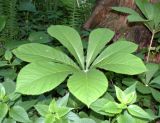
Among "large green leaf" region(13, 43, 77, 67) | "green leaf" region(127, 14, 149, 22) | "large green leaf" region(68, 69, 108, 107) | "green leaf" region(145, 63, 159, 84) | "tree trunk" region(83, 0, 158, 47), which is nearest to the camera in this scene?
"large green leaf" region(68, 69, 108, 107)

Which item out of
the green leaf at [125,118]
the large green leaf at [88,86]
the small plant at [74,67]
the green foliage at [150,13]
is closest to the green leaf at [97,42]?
the small plant at [74,67]

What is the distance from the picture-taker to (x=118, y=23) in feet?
6.93

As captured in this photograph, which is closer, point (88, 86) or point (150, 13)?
point (88, 86)

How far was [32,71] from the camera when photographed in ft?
3.65

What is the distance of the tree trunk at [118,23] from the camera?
→ 2057 mm

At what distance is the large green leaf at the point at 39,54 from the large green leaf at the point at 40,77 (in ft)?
0.23

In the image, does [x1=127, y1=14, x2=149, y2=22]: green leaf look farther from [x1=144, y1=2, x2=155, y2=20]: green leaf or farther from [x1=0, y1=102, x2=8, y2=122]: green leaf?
[x1=0, y1=102, x2=8, y2=122]: green leaf

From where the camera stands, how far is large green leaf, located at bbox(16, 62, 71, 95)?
106 centimetres

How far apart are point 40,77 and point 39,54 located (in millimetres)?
154

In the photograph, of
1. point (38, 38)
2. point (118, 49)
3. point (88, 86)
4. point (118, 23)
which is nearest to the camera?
point (88, 86)

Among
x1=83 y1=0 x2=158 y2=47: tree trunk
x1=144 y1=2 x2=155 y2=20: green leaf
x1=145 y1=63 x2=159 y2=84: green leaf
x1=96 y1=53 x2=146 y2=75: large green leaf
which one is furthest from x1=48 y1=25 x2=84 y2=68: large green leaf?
x1=83 y1=0 x2=158 y2=47: tree trunk

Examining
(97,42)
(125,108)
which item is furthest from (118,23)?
(125,108)

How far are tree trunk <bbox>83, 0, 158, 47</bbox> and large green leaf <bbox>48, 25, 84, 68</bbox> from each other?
29.2 inches

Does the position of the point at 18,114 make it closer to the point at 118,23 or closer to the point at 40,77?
the point at 40,77
